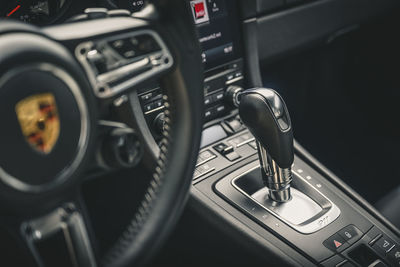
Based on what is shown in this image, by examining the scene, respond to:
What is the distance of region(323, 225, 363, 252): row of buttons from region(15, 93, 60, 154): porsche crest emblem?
61 cm

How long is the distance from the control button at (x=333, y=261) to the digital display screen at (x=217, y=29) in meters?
0.47

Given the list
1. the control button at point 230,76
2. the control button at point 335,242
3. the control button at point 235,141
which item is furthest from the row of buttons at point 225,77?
the control button at point 335,242

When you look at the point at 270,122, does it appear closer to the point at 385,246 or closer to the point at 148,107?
the point at 148,107

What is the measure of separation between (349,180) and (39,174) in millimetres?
1386

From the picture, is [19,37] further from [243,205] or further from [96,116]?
[243,205]

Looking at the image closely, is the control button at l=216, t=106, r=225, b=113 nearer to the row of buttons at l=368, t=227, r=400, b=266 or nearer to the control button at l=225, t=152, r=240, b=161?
the control button at l=225, t=152, r=240, b=161

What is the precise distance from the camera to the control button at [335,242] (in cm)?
94

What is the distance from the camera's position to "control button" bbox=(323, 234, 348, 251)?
94 centimetres

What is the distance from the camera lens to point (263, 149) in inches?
36.3

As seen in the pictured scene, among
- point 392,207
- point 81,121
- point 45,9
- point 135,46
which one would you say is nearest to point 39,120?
point 81,121

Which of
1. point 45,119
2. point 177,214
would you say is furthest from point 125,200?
point 45,119

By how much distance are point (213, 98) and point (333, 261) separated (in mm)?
428

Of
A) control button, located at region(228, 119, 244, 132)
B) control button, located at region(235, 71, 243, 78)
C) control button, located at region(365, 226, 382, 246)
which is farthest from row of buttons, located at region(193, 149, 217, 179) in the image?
control button, located at region(365, 226, 382, 246)

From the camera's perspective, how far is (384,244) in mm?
995
